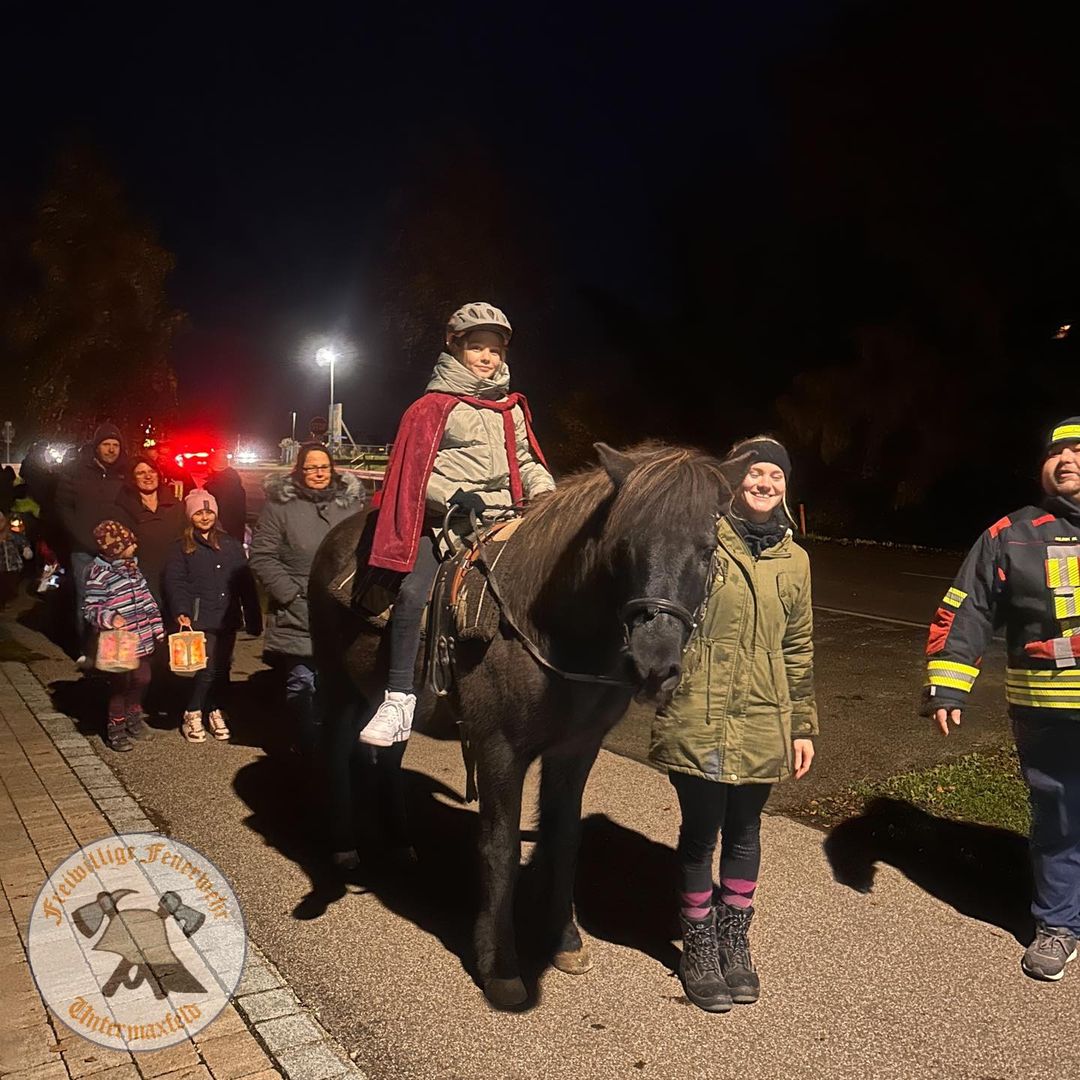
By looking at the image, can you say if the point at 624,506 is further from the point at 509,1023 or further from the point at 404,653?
the point at 509,1023

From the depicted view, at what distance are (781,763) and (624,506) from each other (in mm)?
1272

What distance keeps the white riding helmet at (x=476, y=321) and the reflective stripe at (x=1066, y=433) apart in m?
2.37

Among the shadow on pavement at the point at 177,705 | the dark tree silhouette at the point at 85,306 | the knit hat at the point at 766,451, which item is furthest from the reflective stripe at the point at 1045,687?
the dark tree silhouette at the point at 85,306

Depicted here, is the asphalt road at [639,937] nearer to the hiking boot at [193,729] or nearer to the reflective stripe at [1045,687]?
the hiking boot at [193,729]

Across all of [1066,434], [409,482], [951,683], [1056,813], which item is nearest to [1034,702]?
[951,683]

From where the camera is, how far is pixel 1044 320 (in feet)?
71.1

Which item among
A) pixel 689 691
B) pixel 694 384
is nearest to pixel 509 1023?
pixel 689 691

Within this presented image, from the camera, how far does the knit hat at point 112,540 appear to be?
7.30 meters

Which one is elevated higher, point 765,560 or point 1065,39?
point 1065,39

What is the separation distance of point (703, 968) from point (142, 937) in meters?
2.35

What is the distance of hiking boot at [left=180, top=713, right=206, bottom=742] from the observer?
294 inches

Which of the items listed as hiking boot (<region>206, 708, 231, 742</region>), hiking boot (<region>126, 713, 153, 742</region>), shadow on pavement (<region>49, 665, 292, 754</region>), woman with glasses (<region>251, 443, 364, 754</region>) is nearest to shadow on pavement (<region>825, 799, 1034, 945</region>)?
woman with glasses (<region>251, 443, 364, 754</region>)

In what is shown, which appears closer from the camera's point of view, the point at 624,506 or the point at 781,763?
the point at 624,506
